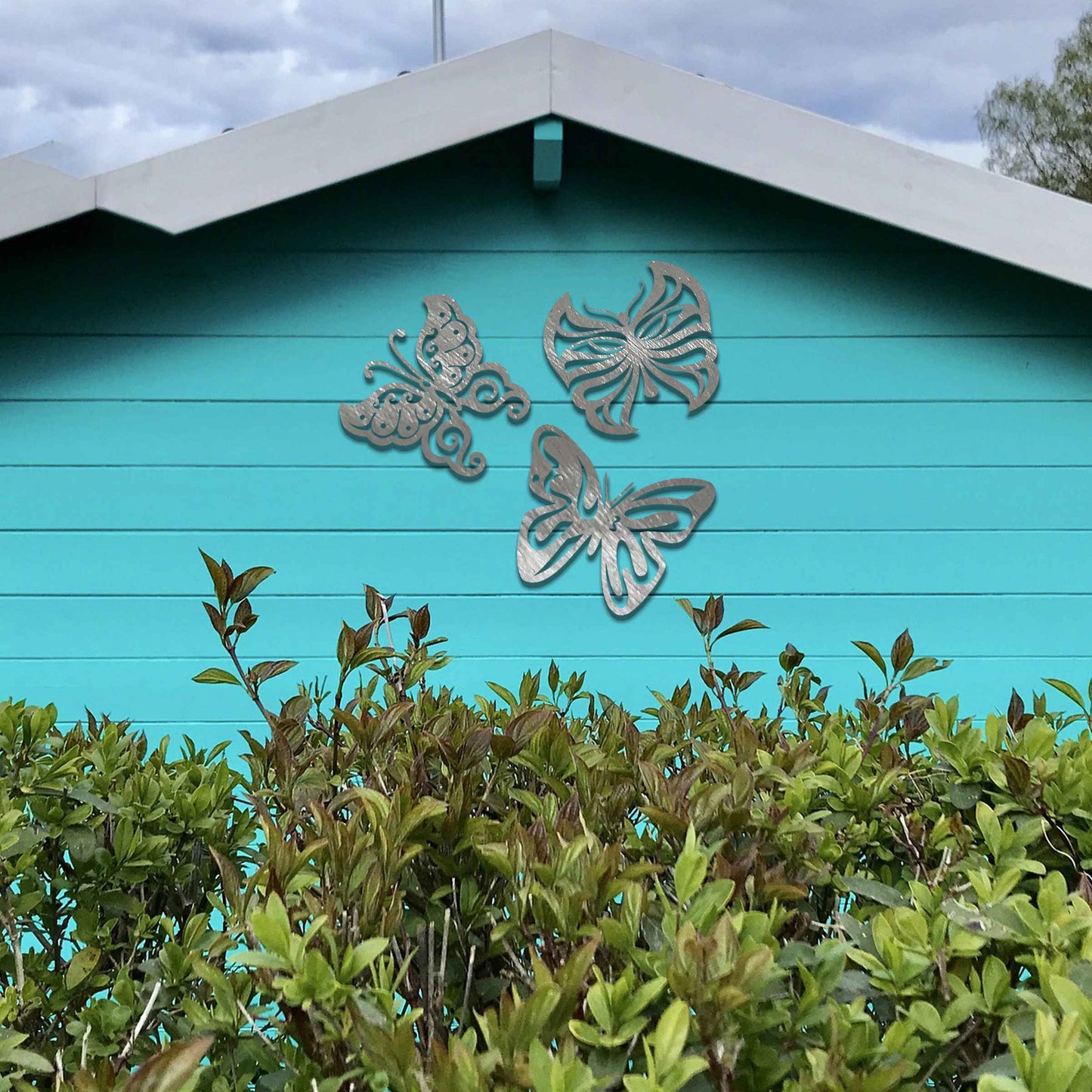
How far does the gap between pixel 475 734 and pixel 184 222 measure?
7.97ft

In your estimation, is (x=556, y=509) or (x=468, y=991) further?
(x=556, y=509)

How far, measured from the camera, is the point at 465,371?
3.48m

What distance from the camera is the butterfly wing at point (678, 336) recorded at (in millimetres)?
3496

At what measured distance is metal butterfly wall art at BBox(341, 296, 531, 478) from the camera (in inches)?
137

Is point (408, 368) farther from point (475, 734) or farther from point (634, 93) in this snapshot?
point (475, 734)

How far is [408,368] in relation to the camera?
349 centimetres

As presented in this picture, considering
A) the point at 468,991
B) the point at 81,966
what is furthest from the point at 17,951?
the point at 468,991

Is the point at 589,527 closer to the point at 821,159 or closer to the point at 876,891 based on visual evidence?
the point at 821,159

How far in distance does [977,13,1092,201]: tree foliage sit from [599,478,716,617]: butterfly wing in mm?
29330

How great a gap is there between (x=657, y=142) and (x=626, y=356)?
2.23 ft

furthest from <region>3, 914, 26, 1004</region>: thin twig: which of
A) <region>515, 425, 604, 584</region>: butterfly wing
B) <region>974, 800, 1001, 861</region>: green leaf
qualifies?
<region>515, 425, 604, 584</region>: butterfly wing

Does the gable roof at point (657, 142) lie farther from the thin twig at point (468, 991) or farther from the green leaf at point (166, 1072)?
the green leaf at point (166, 1072)

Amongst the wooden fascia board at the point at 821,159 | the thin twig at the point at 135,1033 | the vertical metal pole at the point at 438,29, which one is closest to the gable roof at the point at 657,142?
the wooden fascia board at the point at 821,159

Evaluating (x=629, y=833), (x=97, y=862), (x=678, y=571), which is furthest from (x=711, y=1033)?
(x=678, y=571)
